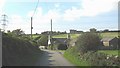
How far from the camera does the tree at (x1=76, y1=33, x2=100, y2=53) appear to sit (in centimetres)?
3469

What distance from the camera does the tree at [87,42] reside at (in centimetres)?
3469

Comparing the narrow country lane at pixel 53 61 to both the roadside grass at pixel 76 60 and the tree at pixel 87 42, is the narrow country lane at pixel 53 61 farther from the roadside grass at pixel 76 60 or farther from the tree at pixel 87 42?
the tree at pixel 87 42

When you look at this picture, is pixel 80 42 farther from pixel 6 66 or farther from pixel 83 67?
pixel 6 66

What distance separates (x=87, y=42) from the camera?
115 feet

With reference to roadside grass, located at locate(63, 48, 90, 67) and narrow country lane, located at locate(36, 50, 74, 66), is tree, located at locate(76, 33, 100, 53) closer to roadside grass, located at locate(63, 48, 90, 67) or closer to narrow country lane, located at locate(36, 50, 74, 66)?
roadside grass, located at locate(63, 48, 90, 67)

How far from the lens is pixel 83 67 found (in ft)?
74.2

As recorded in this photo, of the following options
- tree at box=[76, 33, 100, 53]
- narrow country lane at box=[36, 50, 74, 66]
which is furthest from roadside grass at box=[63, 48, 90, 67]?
tree at box=[76, 33, 100, 53]

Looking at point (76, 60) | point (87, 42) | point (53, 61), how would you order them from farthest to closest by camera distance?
point (87, 42) → point (76, 60) → point (53, 61)

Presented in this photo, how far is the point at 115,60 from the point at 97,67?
2498 millimetres

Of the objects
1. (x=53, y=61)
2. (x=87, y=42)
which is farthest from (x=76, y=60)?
(x=87, y=42)

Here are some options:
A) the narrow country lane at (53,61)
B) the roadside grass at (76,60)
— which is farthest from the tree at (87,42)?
→ the narrow country lane at (53,61)

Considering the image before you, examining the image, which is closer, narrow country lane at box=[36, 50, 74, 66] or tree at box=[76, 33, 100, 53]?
narrow country lane at box=[36, 50, 74, 66]

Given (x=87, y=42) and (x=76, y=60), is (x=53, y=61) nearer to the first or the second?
(x=76, y=60)

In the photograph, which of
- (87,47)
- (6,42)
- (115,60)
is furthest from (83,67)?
(87,47)
